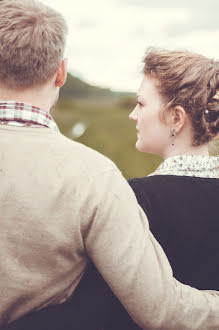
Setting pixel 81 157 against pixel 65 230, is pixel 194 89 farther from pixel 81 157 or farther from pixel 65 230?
pixel 65 230

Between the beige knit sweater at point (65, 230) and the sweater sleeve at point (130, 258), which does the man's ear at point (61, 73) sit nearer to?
the beige knit sweater at point (65, 230)

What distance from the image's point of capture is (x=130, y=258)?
1791 millimetres


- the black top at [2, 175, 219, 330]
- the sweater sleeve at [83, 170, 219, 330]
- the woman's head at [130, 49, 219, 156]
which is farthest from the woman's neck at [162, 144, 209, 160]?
the sweater sleeve at [83, 170, 219, 330]

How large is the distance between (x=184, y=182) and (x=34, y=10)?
987mm

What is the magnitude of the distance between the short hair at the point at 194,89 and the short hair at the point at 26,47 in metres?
0.71

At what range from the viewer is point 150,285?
1.83 meters

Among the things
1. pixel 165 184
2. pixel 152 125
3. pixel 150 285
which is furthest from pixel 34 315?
pixel 152 125

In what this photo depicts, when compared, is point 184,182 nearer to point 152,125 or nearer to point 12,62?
point 152,125

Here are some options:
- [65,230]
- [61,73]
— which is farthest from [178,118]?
[65,230]

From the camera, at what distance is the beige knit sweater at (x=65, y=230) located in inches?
67.8

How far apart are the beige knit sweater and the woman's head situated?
29.6 inches

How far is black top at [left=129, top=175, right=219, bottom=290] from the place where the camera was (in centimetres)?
215

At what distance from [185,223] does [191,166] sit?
31 cm

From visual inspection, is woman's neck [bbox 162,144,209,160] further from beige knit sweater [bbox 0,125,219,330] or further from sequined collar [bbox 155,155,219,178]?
beige knit sweater [bbox 0,125,219,330]
